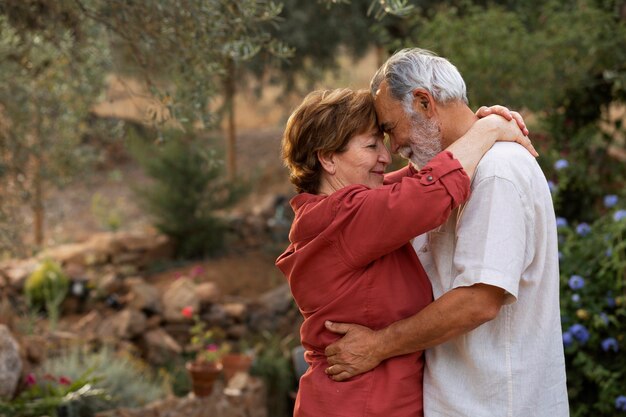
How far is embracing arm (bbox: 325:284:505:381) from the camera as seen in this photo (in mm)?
2273

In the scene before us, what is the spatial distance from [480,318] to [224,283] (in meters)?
7.60

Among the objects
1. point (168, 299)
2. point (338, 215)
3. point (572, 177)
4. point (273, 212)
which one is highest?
point (338, 215)

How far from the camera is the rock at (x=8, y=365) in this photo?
4.89 metres

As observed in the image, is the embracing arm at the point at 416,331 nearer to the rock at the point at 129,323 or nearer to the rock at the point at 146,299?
the rock at the point at 129,323

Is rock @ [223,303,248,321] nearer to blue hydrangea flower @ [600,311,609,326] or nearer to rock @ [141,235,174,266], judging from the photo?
rock @ [141,235,174,266]

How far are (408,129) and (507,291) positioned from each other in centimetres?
54

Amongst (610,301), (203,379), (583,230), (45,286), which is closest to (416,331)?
(610,301)

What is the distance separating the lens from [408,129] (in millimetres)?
2439

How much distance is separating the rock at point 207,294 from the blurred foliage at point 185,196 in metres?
1.75

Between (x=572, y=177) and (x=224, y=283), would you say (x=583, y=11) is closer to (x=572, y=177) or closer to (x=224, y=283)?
(x=572, y=177)

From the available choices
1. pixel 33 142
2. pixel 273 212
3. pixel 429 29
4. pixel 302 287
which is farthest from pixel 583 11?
pixel 273 212

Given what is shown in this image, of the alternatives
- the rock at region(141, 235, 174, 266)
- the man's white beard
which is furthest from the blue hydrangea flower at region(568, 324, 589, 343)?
the rock at region(141, 235, 174, 266)

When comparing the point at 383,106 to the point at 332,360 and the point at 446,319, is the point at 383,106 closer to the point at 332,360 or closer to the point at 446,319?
the point at 446,319

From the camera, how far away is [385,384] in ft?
7.89
